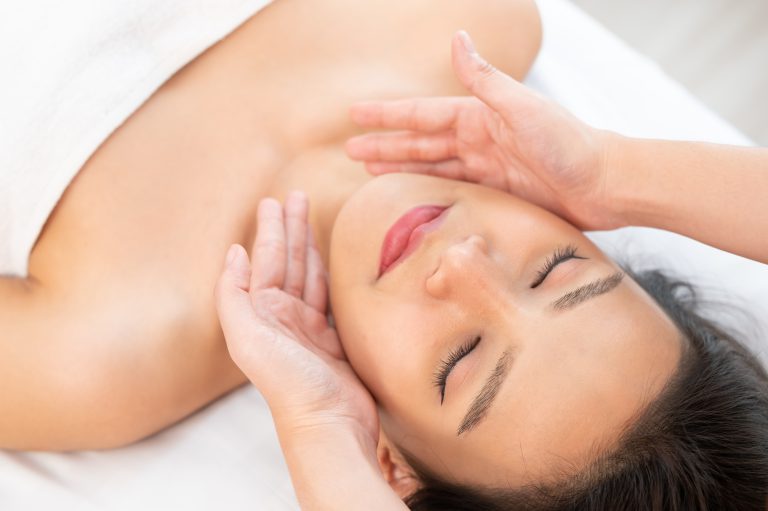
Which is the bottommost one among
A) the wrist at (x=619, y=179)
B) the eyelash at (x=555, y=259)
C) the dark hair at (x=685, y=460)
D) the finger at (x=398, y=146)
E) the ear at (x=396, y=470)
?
the ear at (x=396, y=470)

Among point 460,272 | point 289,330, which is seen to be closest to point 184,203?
point 289,330

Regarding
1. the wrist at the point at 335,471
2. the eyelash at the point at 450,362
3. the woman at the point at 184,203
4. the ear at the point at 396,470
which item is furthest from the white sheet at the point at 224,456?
the eyelash at the point at 450,362

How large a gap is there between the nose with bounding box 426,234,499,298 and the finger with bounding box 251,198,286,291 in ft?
0.98

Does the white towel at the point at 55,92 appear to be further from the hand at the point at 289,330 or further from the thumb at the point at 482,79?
the thumb at the point at 482,79

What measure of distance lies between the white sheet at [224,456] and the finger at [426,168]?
16.3 inches

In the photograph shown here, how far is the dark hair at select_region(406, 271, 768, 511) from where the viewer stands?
988 millimetres

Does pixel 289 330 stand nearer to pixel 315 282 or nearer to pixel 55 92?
pixel 315 282

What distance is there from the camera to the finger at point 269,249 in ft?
3.85

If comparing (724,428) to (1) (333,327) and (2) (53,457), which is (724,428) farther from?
(2) (53,457)

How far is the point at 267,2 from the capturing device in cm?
133

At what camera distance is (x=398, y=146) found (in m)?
1.32

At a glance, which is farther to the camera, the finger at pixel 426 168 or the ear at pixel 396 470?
the finger at pixel 426 168

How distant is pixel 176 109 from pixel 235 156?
5.1 inches

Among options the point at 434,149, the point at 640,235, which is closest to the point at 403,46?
the point at 434,149
